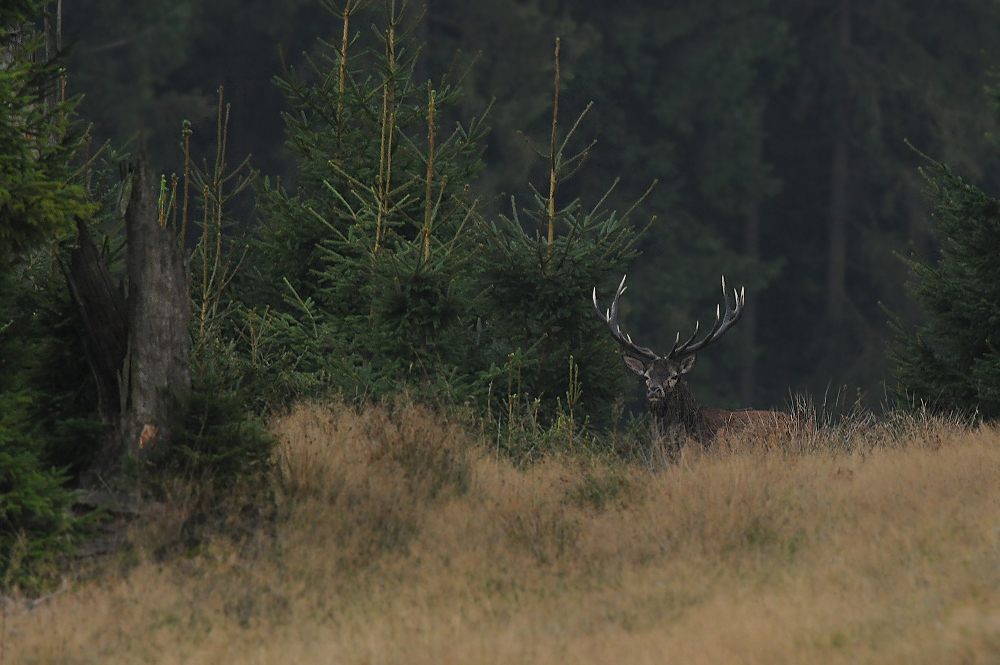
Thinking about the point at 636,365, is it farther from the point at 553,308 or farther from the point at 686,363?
the point at 553,308

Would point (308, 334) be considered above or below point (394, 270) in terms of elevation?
below

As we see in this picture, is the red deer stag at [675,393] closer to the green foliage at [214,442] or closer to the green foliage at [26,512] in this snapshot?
the green foliage at [214,442]

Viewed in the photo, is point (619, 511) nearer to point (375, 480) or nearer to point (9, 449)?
point (375, 480)

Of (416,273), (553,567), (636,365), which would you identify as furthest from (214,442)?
(636,365)

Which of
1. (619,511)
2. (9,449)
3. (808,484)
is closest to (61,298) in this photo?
(9,449)

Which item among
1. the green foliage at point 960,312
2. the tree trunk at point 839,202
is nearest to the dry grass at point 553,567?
the green foliage at point 960,312

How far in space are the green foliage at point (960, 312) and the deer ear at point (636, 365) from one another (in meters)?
2.86

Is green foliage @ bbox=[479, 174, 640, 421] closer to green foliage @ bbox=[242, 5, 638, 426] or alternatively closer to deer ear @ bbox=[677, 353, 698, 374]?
green foliage @ bbox=[242, 5, 638, 426]

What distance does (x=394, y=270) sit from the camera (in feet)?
40.0

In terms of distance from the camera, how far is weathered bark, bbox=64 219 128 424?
30.7 feet

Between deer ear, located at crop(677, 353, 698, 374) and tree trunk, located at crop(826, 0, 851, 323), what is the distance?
2524 cm

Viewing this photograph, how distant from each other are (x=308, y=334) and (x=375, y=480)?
4.44m

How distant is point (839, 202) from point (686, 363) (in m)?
26.4

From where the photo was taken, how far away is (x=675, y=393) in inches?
487
